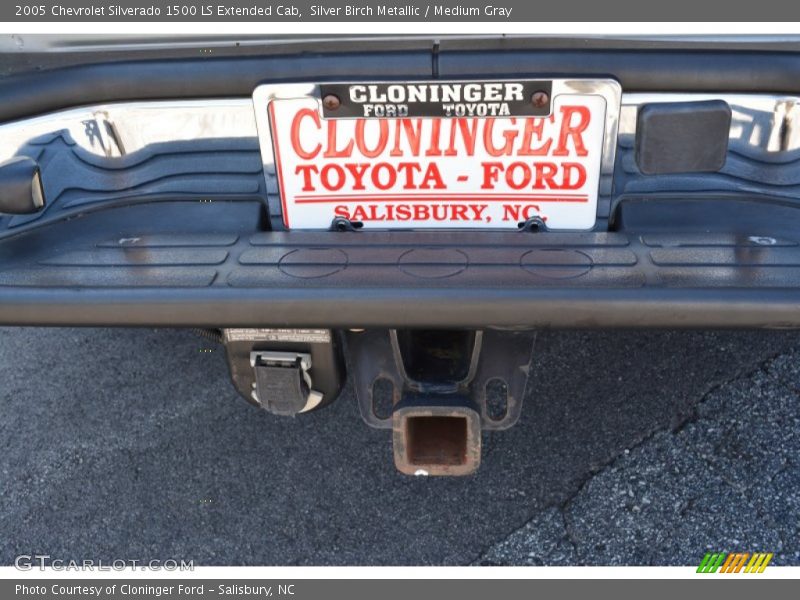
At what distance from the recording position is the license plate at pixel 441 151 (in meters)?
1.66

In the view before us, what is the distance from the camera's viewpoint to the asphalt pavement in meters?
2.15

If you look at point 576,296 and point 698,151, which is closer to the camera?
point 576,296

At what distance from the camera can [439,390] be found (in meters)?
1.91

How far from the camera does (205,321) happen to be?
1614mm

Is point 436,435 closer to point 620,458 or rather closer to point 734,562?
point 620,458

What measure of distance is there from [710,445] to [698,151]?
1081 mm

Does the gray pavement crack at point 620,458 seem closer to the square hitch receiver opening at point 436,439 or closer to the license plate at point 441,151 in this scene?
the square hitch receiver opening at point 436,439

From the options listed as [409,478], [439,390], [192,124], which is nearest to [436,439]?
[439,390]

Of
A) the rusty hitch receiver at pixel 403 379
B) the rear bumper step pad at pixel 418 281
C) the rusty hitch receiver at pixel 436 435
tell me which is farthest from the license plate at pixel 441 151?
the rusty hitch receiver at pixel 436 435

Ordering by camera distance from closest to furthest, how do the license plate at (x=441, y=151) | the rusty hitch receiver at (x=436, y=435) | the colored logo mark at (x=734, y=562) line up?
the license plate at (x=441, y=151)
the rusty hitch receiver at (x=436, y=435)
the colored logo mark at (x=734, y=562)

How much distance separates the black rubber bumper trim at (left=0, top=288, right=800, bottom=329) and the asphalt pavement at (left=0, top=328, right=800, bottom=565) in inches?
32.8

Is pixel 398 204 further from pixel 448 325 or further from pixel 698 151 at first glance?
pixel 698 151

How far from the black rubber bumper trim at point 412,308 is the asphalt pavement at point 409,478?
2.73ft

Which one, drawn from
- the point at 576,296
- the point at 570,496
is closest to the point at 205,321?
the point at 576,296
